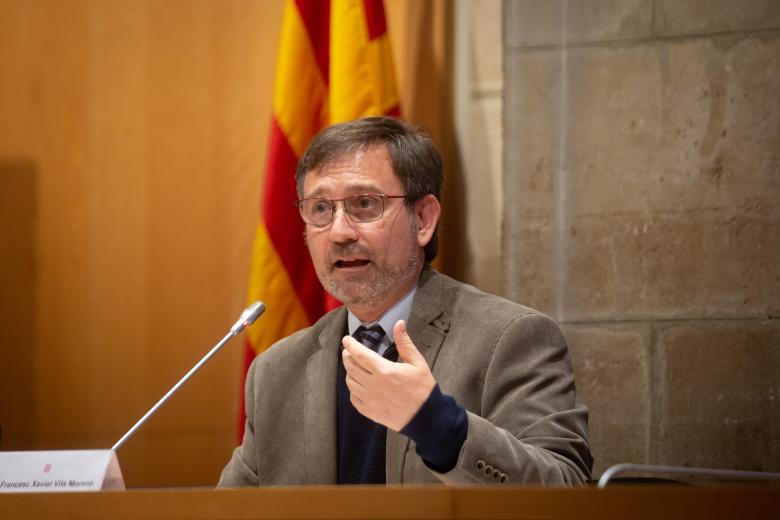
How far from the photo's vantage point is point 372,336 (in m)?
2.49

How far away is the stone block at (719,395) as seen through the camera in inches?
112

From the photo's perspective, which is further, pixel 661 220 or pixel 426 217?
pixel 661 220

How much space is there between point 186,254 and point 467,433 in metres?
2.01

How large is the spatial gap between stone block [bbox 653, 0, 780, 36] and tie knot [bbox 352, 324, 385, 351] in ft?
4.20

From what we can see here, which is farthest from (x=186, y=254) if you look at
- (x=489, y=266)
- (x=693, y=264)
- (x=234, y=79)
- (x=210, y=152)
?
(x=693, y=264)

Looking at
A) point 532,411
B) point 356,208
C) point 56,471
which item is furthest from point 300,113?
point 56,471

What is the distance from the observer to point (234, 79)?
3.65 meters

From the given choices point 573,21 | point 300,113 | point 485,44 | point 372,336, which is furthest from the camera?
point 485,44

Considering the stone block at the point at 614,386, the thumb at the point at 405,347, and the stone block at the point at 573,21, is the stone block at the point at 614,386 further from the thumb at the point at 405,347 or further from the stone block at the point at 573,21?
the thumb at the point at 405,347

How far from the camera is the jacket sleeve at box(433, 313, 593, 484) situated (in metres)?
1.94

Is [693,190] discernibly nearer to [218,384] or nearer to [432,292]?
[432,292]

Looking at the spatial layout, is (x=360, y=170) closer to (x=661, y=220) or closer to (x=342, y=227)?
(x=342, y=227)

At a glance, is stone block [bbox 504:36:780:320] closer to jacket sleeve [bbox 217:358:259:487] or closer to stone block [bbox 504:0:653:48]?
stone block [bbox 504:0:653:48]

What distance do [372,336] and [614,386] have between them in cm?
87
